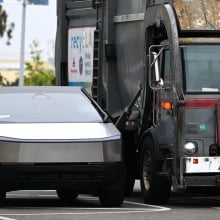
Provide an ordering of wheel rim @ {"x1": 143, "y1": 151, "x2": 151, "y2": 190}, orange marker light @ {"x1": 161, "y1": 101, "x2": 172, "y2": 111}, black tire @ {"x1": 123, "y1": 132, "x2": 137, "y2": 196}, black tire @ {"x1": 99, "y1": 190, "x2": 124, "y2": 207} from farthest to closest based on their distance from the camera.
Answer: black tire @ {"x1": 123, "y1": 132, "x2": 137, "y2": 196} → wheel rim @ {"x1": 143, "y1": 151, "x2": 151, "y2": 190} → orange marker light @ {"x1": 161, "y1": 101, "x2": 172, "y2": 111} → black tire @ {"x1": 99, "y1": 190, "x2": 124, "y2": 207}

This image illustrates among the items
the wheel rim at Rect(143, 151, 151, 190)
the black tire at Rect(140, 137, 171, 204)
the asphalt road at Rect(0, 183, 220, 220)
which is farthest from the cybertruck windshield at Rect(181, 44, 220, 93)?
the asphalt road at Rect(0, 183, 220, 220)

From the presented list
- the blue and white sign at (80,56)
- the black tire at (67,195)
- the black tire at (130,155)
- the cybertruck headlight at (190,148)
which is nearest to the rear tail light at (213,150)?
the cybertruck headlight at (190,148)

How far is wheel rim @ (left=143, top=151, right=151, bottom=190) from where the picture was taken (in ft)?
48.3

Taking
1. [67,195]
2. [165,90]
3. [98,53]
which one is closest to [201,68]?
[165,90]

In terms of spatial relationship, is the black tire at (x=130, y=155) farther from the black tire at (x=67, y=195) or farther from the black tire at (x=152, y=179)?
the black tire at (x=152, y=179)

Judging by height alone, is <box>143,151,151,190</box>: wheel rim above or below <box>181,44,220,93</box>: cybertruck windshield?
below

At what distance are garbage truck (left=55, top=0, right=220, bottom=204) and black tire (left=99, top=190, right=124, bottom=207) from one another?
0.68 meters

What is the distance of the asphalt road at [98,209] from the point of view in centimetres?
1258

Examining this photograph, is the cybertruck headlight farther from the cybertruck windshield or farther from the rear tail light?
the cybertruck windshield

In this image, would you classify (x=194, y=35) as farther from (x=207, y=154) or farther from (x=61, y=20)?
(x=61, y=20)

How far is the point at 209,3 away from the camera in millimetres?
14312

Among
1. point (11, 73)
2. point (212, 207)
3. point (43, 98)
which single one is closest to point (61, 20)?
point (43, 98)

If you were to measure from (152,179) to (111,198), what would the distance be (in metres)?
0.80

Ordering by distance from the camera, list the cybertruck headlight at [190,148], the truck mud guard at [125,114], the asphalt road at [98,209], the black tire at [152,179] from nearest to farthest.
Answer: the asphalt road at [98,209] → the cybertruck headlight at [190,148] → the black tire at [152,179] → the truck mud guard at [125,114]
